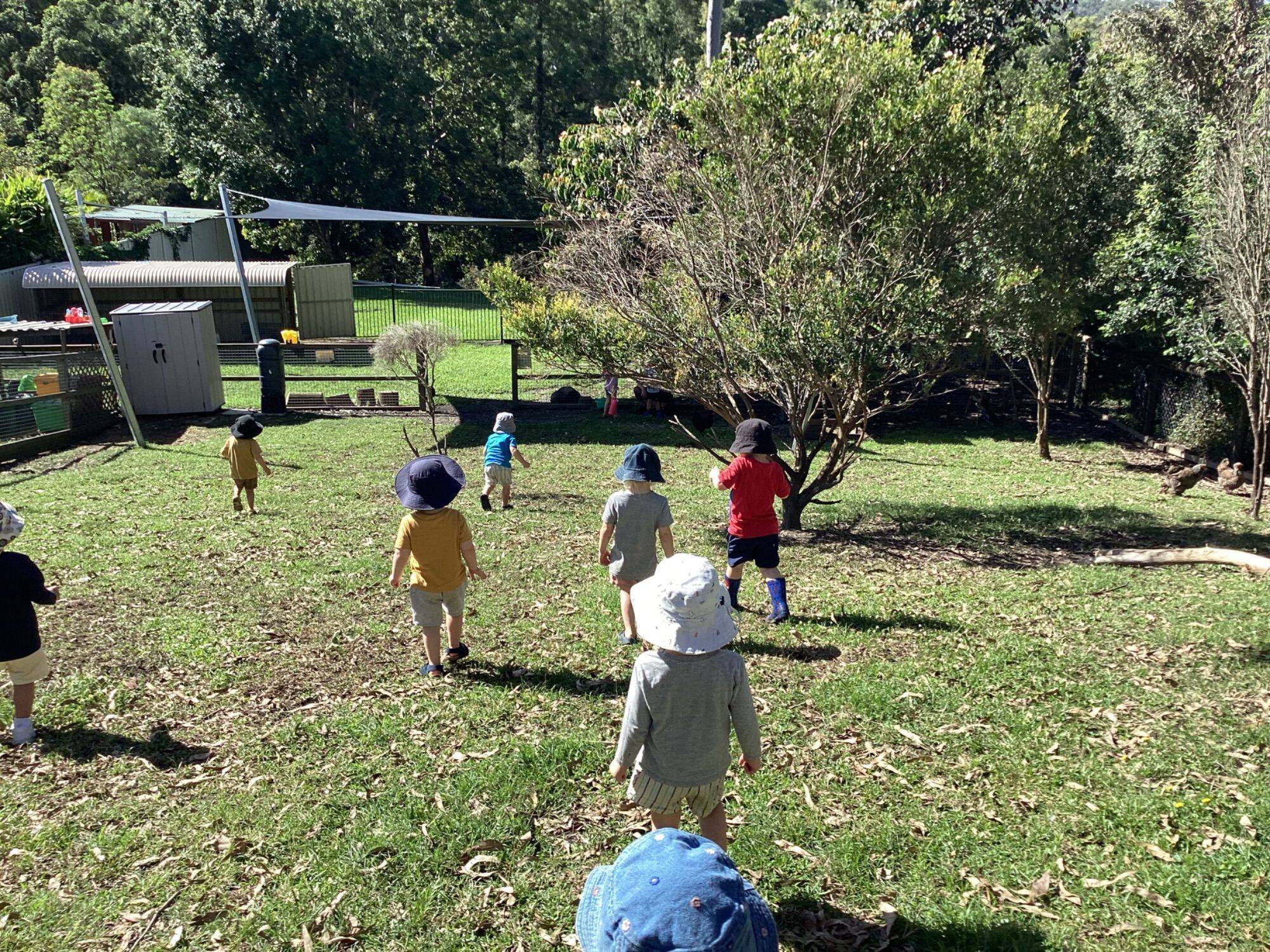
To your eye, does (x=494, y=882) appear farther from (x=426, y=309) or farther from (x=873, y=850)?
(x=426, y=309)

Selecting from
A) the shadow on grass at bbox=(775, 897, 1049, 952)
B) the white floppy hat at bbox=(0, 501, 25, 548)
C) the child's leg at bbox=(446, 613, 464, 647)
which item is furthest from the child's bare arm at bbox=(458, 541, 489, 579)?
the shadow on grass at bbox=(775, 897, 1049, 952)

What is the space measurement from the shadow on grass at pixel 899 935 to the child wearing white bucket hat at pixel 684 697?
0.76 m

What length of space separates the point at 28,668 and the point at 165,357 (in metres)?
13.7

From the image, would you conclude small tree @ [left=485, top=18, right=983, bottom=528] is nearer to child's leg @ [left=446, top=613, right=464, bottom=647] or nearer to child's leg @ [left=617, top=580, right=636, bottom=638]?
child's leg @ [left=617, top=580, right=636, bottom=638]

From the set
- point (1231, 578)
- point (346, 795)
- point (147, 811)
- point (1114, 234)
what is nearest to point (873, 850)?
point (346, 795)

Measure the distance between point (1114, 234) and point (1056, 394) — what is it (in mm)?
6285

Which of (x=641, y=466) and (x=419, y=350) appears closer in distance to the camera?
(x=641, y=466)

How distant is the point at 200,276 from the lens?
24.6 m

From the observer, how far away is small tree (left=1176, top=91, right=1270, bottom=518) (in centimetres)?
1098

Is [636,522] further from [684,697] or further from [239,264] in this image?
[239,264]

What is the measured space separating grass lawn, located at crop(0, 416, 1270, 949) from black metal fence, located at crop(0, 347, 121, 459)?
511 centimetres

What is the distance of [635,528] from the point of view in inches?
240

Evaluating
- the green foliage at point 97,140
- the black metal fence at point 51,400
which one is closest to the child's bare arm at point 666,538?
the black metal fence at point 51,400

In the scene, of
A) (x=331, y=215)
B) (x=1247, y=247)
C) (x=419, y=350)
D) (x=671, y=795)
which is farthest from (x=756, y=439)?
(x=331, y=215)
